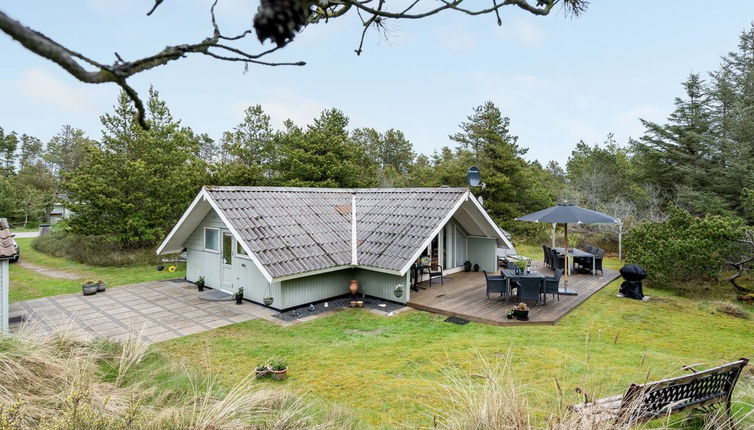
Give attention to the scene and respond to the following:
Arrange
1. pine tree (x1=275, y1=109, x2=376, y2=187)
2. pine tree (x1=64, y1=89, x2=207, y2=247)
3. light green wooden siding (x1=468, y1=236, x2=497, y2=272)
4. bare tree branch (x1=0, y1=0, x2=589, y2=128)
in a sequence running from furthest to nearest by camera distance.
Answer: pine tree (x1=275, y1=109, x2=376, y2=187)
pine tree (x1=64, y1=89, x2=207, y2=247)
light green wooden siding (x1=468, y1=236, x2=497, y2=272)
bare tree branch (x1=0, y1=0, x2=589, y2=128)

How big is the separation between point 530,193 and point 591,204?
387 centimetres

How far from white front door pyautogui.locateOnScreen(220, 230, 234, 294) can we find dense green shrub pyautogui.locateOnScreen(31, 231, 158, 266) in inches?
293

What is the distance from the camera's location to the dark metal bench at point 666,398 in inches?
116

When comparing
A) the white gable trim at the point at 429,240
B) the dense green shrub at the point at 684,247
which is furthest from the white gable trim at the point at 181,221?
the dense green shrub at the point at 684,247

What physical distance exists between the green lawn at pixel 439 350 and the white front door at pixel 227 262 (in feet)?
9.14

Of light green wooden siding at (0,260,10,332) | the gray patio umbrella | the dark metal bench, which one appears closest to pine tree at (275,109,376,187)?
the gray patio umbrella

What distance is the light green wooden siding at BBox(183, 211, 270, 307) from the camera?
10.3 metres

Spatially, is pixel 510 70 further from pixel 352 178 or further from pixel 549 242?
pixel 352 178

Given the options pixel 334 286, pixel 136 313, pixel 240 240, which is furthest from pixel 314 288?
pixel 136 313

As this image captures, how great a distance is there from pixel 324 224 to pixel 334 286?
78.3 inches

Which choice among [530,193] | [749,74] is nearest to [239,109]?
[530,193]

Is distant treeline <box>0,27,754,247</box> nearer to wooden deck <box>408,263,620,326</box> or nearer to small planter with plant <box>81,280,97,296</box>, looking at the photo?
small planter with plant <box>81,280,97,296</box>

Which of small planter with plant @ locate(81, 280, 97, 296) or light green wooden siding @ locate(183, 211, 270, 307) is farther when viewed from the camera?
small planter with plant @ locate(81, 280, 97, 296)

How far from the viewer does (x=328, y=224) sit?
11.8 meters
